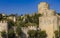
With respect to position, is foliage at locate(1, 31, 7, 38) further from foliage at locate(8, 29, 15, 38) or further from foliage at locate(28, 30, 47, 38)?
foliage at locate(28, 30, 47, 38)

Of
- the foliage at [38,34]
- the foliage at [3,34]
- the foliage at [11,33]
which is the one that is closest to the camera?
the foliage at [3,34]

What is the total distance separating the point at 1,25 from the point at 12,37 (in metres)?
1.70

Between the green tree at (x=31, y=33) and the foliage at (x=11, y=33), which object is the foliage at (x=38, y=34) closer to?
the green tree at (x=31, y=33)

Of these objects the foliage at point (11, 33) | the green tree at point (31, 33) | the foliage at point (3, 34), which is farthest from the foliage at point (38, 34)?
the foliage at point (3, 34)

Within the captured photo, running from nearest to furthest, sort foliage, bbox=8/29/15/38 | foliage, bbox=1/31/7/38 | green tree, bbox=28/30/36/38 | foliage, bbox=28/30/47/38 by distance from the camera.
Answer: foliage, bbox=1/31/7/38 → foliage, bbox=8/29/15/38 → green tree, bbox=28/30/36/38 → foliage, bbox=28/30/47/38

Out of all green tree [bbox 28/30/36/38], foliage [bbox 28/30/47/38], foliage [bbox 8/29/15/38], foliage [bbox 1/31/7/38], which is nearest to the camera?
foliage [bbox 1/31/7/38]

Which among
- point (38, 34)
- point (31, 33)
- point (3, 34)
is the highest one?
point (3, 34)

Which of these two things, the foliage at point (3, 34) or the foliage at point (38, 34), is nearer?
the foliage at point (3, 34)

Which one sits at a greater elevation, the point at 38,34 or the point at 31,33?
the point at 31,33

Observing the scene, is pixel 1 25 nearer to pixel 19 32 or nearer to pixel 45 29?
pixel 19 32

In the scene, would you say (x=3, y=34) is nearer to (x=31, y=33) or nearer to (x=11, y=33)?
(x=11, y=33)

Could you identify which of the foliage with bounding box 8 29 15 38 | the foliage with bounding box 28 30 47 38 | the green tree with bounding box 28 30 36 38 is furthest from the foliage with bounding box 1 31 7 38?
the foliage with bounding box 28 30 47 38

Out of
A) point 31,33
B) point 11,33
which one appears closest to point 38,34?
point 31,33

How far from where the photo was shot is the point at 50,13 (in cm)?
4272
